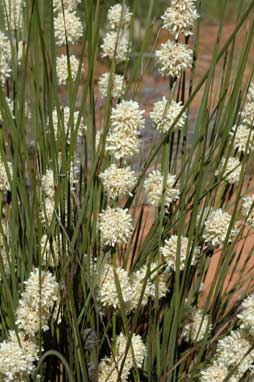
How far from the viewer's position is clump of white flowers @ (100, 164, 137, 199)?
1246 millimetres

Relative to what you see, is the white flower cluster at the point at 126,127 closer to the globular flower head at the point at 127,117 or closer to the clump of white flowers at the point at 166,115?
the globular flower head at the point at 127,117

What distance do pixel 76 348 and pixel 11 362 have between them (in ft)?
0.52

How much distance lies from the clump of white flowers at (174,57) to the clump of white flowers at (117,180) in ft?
0.70

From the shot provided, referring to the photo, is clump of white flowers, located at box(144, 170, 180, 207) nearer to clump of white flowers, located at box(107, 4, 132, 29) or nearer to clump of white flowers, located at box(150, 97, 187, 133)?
clump of white flowers, located at box(150, 97, 187, 133)

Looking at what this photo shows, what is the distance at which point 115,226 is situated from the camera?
1.26m

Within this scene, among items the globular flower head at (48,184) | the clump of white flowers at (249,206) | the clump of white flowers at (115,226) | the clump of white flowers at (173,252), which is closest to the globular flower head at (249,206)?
the clump of white flowers at (249,206)

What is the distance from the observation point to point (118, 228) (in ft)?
4.13

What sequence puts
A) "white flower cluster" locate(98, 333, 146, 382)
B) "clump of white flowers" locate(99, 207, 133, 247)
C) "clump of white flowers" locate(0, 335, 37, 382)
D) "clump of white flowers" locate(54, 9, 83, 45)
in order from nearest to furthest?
"clump of white flowers" locate(0, 335, 37, 382)
"clump of white flowers" locate(99, 207, 133, 247)
"white flower cluster" locate(98, 333, 146, 382)
"clump of white flowers" locate(54, 9, 83, 45)

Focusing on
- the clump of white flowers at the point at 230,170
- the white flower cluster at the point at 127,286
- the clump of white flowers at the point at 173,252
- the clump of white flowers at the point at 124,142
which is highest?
the clump of white flowers at the point at 124,142

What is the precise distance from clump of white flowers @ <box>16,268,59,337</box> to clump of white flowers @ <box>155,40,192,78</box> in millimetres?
423

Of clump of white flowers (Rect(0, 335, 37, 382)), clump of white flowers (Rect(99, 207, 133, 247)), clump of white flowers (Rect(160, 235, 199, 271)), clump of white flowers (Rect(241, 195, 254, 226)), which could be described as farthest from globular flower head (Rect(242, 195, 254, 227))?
clump of white flowers (Rect(0, 335, 37, 382))

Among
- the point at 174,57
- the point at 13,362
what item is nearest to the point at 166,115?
the point at 174,57

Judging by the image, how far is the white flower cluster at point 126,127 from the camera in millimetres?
1215

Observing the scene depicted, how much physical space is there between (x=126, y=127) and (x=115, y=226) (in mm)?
168
